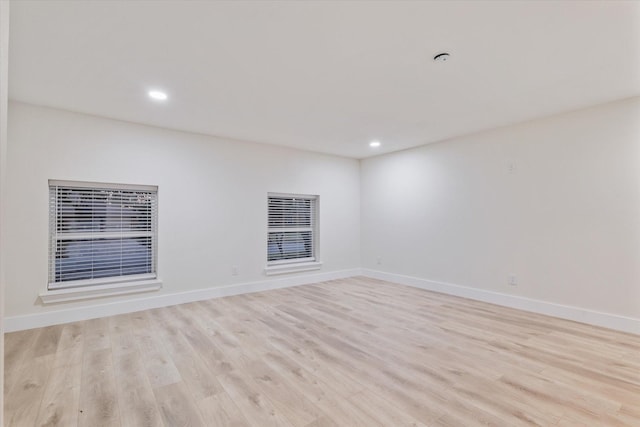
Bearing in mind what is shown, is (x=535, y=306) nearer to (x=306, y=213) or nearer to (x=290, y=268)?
(x=290, y=268)

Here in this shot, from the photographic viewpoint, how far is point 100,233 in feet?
12.1

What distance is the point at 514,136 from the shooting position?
3.91 metres

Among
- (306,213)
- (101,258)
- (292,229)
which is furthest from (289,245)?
(101,258)

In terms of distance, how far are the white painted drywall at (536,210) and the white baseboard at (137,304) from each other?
217 cm

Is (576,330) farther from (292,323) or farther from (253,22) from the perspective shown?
(253,22)

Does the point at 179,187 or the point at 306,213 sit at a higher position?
the point at 179,187

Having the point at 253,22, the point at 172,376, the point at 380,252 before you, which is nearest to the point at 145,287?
the point at 172,376

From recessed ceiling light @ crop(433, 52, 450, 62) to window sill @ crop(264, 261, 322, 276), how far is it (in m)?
3.73

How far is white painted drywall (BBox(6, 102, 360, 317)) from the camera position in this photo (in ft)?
10.5

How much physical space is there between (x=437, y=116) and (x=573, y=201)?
5.95 feet

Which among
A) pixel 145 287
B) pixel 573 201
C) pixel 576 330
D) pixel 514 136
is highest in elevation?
pixel 514 136

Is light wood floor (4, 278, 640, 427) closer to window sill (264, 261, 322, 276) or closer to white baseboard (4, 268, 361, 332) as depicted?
white baseboard (4, 268, 361, 332)

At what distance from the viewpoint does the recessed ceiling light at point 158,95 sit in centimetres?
295

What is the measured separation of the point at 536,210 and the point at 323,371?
3.25m
